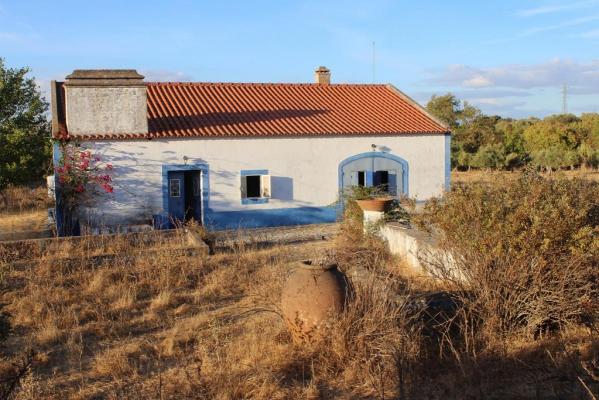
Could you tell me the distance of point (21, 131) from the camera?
2044 centimetres

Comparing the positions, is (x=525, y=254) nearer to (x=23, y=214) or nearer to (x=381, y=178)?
(x=381, y=178)

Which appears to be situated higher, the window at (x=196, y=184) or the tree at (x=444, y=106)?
the tree at (x=444, y=106)

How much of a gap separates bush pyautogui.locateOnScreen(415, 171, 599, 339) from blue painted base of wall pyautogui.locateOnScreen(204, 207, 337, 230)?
1040 centimetres

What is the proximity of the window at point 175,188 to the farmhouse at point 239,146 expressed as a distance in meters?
0.03

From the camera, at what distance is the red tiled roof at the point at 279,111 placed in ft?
59.8

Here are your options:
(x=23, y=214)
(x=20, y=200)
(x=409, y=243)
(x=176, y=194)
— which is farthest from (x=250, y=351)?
(x=20, y=200)

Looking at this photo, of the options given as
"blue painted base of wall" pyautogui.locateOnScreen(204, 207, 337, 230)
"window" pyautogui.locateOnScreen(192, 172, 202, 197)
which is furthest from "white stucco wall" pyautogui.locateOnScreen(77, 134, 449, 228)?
"window" pyautogui.locateOnScreen(192, 172, 202, 197)

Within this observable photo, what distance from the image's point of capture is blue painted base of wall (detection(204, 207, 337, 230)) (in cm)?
1775

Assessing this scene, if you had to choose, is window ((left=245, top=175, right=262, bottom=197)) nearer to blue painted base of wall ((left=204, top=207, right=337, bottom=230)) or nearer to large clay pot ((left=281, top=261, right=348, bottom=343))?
blue painted base of wall ((left=204, top=207, right=337, bottom=230))

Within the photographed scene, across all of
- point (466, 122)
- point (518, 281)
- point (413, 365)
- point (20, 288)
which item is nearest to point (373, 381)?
point (413, 365)

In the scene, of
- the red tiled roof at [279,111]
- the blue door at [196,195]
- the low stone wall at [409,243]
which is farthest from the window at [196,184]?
the low stone wall at [409,243]

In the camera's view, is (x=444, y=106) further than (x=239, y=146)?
Yes

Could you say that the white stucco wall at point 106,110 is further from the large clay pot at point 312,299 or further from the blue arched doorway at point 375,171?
the large clay pot at point 312,299

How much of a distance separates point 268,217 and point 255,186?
3.38 feet
